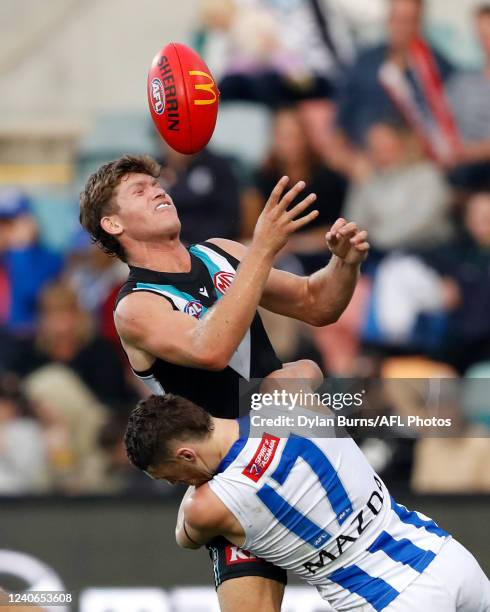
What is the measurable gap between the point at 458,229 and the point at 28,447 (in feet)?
12.6

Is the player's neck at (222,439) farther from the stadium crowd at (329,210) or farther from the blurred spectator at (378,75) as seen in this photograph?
the blurred spectator at (378,75)

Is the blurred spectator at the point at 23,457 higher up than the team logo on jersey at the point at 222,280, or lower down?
lower down

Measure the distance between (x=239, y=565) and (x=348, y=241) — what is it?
1510 mm

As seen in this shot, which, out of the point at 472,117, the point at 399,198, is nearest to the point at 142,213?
the point at 399,198

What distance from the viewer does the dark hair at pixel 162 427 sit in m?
5.43

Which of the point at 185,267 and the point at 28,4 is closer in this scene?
the point at 185,267

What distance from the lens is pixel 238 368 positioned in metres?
5.83

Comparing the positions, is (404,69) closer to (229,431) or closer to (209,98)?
(209,98)

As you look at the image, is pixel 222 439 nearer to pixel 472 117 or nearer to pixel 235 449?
pixel 235 449

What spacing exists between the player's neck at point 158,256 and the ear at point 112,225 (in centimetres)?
9

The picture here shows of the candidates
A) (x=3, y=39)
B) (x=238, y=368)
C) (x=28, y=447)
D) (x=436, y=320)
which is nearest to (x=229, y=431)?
(x=238, y=368)

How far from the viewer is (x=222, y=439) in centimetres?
551

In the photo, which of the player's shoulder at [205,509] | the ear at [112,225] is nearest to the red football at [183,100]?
the ear at [112,225]

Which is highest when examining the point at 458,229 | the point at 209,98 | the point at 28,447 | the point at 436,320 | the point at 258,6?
the point at 258,6
